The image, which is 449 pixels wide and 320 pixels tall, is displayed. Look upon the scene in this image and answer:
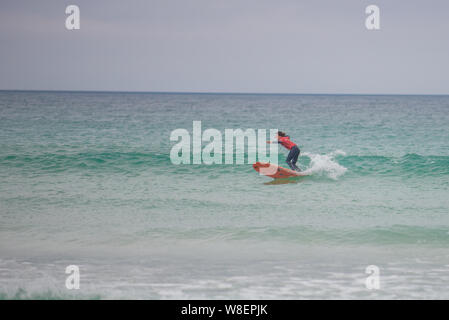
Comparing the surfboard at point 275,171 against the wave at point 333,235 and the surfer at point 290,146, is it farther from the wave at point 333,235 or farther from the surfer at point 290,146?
the wave at point 333,235

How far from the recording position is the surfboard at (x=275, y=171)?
1450 centimetres

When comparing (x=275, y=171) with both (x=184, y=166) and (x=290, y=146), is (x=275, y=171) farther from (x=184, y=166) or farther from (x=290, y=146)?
(x=184, y=166)

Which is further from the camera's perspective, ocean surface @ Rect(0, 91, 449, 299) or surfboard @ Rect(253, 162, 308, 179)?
surfboard @ Rect(253, 162, 308, 179)

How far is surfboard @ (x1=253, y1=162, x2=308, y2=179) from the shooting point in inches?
571

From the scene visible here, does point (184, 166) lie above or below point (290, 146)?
below

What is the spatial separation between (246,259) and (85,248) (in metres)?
3.10

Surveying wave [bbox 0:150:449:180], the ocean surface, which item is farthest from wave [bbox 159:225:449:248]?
wave [bbox 0:150:449:180]

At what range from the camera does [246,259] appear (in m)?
7.77

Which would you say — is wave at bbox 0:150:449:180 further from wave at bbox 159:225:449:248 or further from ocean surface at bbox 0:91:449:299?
wave at bbox 159:225:449:248

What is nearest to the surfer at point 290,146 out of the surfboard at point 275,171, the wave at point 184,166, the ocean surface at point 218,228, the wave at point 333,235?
the surfboard at point 275,171

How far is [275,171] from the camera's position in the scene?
14.6 metres

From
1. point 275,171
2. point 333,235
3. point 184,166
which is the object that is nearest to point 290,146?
point 275,171

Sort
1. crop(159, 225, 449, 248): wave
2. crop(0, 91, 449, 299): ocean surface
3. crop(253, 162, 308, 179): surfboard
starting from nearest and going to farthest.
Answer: crop(0, 91, 449, 299): ocean surface → crop(159, 225, 449, 248): wave → crop(253, 162, 308, 179): surfboard
